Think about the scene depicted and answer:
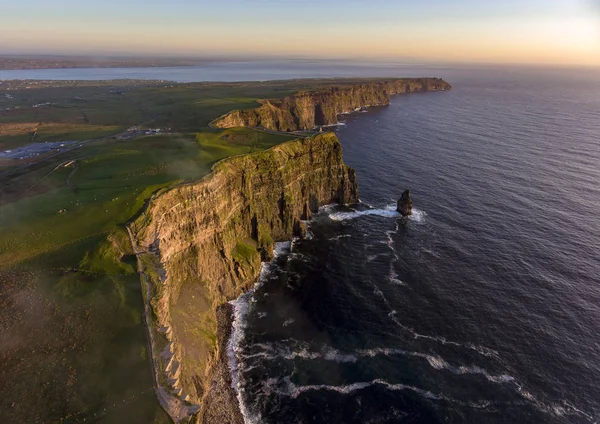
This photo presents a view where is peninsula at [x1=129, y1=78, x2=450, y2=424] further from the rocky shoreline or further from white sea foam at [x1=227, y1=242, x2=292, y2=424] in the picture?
white sea foam at [x1=227, y1=242, x2=292, y2=424]

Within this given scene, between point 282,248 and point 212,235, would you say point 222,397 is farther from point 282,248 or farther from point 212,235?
point 282,248

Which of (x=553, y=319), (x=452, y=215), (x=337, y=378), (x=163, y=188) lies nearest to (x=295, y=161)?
(x=163, y=188)

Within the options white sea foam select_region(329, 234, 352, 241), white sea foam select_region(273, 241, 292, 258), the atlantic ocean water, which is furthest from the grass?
white sea foam select_region(329, 234, 352, 241)

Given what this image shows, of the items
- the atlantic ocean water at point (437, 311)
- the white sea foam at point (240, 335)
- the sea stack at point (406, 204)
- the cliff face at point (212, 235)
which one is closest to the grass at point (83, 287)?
the cliff face at point (212, 235)

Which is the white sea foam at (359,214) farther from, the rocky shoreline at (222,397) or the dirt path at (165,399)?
the dirt path at (165,399)

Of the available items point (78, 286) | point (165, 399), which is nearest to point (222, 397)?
point (165, 399)
